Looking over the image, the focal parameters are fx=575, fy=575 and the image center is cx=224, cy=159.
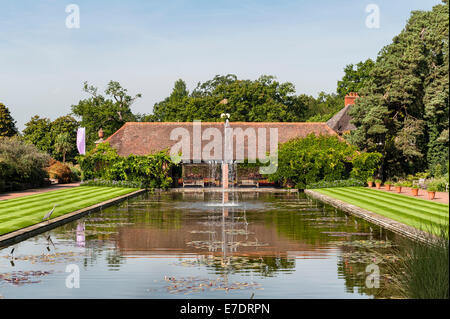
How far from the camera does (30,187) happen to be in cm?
4197

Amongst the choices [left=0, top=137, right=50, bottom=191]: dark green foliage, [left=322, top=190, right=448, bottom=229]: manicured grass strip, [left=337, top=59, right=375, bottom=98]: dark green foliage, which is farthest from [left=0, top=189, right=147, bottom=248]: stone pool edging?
[left=337, top=59, right=375, bottom=98]: dark green foliage

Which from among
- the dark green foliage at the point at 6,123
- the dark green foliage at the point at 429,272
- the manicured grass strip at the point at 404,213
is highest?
the dark green foliage at the point at 6,123

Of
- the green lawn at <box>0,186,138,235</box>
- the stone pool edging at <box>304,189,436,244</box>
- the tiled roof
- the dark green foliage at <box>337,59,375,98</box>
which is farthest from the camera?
the dark green foliage at <box>337,59,375,98</box>

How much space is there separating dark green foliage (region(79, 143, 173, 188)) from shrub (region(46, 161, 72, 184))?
182 inches

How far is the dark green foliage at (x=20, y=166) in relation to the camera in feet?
126

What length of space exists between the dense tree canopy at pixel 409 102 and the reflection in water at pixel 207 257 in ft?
70.6

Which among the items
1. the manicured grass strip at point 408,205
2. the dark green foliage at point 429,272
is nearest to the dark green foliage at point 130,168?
the manicured grass strip at point 408,205

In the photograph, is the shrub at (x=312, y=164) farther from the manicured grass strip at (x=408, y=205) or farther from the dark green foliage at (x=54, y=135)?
the dark green foliage at (x=54, y=135)

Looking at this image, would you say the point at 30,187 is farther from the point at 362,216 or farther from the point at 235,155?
the point at 362,216

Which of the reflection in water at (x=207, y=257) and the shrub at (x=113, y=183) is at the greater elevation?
the shrub at (x=113, y=183)

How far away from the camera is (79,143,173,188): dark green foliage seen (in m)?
46.5

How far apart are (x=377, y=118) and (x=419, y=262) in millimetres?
36137

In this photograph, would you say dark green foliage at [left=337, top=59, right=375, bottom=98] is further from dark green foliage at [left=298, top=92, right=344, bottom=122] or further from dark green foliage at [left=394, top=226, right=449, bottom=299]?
dark green foliage at [left=394, top=226, right=449, bottom=299]

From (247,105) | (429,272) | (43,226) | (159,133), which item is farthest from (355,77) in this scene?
(429,272)
